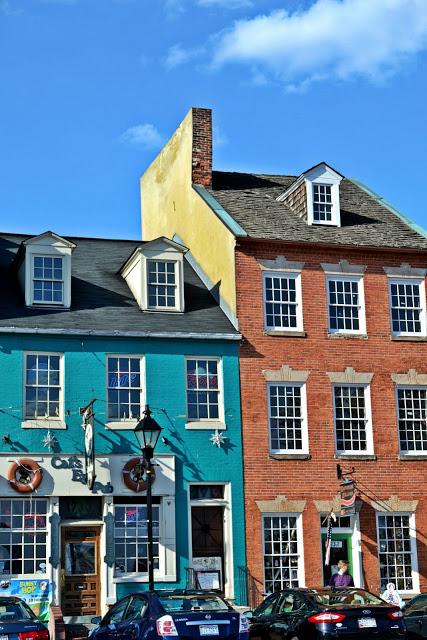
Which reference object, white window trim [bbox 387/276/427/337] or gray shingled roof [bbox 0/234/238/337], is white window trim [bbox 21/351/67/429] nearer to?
gray shingled roof [bbox 0/234/238/337]

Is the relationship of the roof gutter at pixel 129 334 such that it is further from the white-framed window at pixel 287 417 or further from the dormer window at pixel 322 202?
the dormer window at pixel 322 202

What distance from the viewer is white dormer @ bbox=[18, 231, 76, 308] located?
92.7 feet

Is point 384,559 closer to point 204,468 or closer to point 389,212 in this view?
point 204,468

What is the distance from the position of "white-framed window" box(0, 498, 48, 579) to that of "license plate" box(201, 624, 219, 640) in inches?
392

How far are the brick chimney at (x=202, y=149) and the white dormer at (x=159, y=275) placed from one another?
4110 millimetres

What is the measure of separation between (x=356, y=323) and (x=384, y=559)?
21.6 feet

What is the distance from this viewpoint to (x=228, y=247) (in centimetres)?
2980

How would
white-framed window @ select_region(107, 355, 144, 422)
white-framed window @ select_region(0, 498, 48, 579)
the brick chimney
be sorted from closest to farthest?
white-framed window @ select_region(0, 498, 48, 579) < white-framed window @ select_region(107, 355, 144, 422) < the brick chimney

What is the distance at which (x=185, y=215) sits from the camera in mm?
33938

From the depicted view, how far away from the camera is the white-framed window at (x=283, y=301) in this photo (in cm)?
2953

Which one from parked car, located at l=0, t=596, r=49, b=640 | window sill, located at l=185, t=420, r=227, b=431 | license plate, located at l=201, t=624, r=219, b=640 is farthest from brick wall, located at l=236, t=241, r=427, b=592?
license plate, located at l=201, t=624, r=219, b=640

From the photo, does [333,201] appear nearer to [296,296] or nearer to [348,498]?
[296,296]

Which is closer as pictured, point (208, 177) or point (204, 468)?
point (204, 468)

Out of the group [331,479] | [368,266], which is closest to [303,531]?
[331,479]
